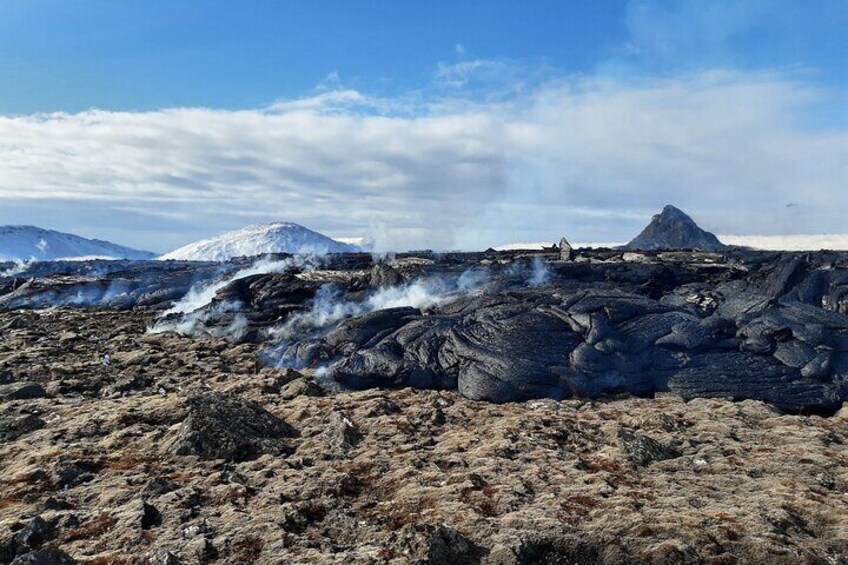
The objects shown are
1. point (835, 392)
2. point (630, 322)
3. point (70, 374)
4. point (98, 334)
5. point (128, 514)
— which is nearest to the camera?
point (128, 514)

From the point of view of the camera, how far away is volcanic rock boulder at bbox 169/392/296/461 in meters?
16.6

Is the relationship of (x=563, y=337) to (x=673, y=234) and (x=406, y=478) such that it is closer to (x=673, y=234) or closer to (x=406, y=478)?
(x=406, y=478)

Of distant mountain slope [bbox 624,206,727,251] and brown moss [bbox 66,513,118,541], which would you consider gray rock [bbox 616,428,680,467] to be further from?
distant mountain slope [bbox 624,206,727,251]

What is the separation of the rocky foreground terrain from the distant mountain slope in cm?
13584

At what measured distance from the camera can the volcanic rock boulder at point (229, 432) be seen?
1662cm

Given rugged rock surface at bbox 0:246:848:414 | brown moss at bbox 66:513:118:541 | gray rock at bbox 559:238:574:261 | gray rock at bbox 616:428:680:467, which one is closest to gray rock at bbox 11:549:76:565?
brown moss at bbox 66:513:118:541

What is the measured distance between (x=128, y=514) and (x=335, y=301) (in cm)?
3050

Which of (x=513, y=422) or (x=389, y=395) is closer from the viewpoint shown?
(x=513, y=422)

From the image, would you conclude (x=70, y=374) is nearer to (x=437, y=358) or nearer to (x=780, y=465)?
(x=437, y=358)

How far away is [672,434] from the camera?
18.9 m

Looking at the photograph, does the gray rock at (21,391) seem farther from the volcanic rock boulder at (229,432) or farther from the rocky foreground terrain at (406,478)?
the volcanic rock boulder at (229,432)

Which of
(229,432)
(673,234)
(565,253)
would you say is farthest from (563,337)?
(673,234)

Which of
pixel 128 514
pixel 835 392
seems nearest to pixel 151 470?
pixel 128 514

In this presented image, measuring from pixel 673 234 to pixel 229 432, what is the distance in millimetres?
156437
